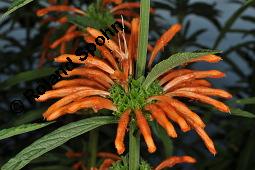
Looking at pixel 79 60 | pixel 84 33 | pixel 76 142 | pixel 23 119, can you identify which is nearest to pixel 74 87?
pixel 79 60

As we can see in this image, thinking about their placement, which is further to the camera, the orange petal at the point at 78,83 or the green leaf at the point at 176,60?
the orange petal at the point at 78,83

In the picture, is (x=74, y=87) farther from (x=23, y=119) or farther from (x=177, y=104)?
(x=23, y=119)

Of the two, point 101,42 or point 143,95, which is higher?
point 101,42

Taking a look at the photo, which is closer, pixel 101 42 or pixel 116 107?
pixel 116 107

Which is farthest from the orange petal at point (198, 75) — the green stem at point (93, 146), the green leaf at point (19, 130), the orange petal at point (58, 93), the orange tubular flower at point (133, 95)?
the green stem at point (93, 146)

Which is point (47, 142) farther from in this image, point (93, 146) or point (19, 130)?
point (93, 146)

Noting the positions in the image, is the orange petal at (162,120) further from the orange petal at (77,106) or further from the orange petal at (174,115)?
the orange petal at (77,106)

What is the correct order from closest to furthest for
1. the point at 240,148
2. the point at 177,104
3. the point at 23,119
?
the point at 177,104
the point at 23,119
the point at 240,148
